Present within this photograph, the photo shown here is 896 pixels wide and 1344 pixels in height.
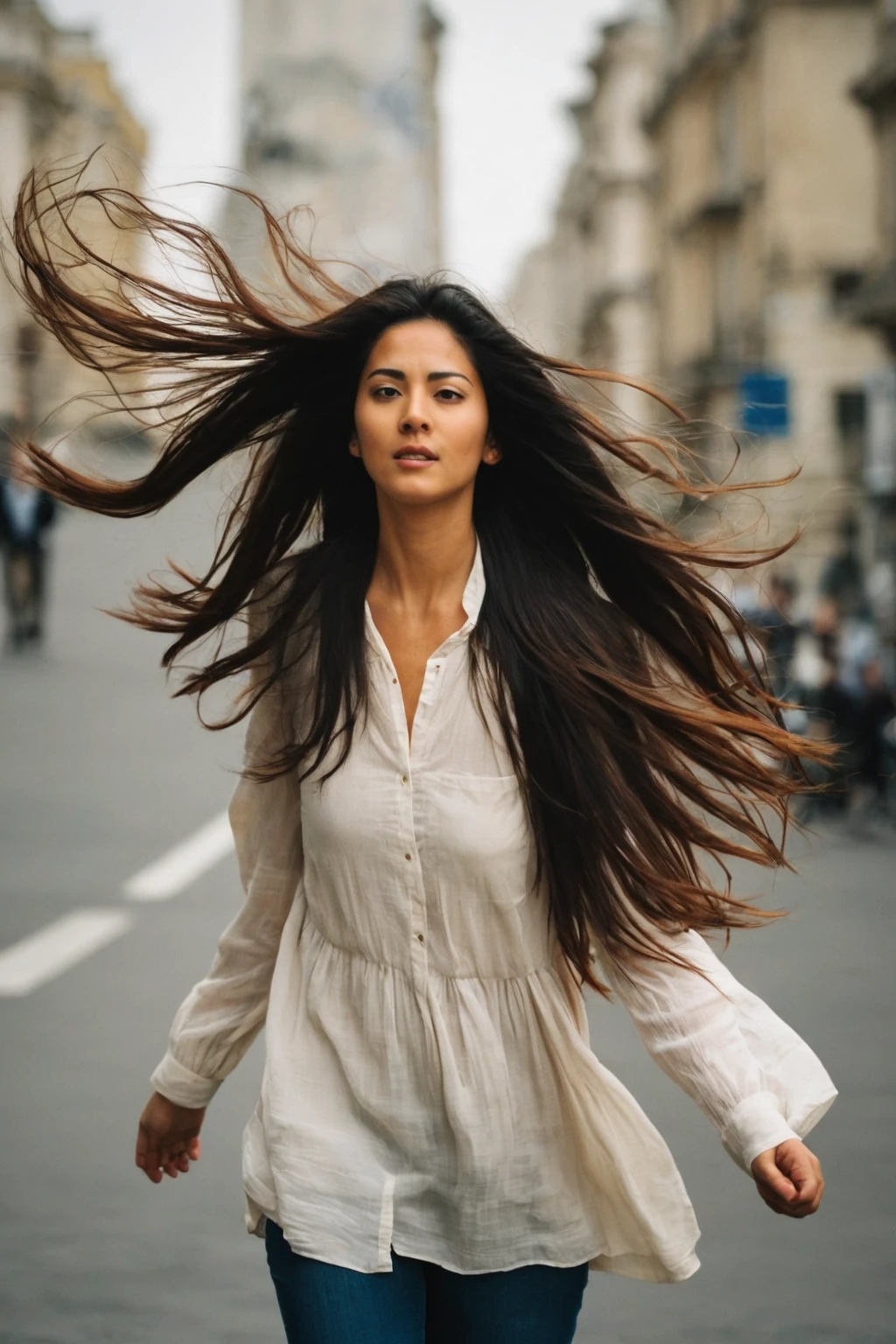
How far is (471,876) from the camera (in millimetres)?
2867

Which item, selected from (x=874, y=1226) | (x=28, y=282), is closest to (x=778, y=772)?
(x=28, y=282)

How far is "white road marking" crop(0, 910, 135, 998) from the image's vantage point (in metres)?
8.78

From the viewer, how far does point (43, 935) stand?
9812 mm

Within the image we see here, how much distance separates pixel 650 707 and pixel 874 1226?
318 cm

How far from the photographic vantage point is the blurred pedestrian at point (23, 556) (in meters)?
21.6

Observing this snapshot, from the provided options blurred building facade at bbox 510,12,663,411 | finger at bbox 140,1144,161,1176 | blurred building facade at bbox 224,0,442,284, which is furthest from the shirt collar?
blurred building facade at bbox 510,12,663,411

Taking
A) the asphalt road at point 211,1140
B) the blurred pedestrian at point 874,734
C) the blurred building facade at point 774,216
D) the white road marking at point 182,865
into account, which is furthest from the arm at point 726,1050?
the blurred building facade at point 774,216

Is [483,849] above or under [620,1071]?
above

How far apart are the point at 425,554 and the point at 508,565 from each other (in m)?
0.13

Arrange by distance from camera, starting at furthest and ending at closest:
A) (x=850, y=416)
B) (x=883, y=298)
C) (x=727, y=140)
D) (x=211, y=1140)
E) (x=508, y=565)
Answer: (x=727, y=140) < (x=850, y=416) < (x=883, y=298) < (x=211, y=1140) < (x=508, y=565)

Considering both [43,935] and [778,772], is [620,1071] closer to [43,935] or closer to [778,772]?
[43,935]

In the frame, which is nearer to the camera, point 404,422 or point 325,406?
point 404,422

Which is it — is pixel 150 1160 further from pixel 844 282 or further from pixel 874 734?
pixel 844 282

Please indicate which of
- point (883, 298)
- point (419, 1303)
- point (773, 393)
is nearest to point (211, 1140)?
point (419, 1303)
